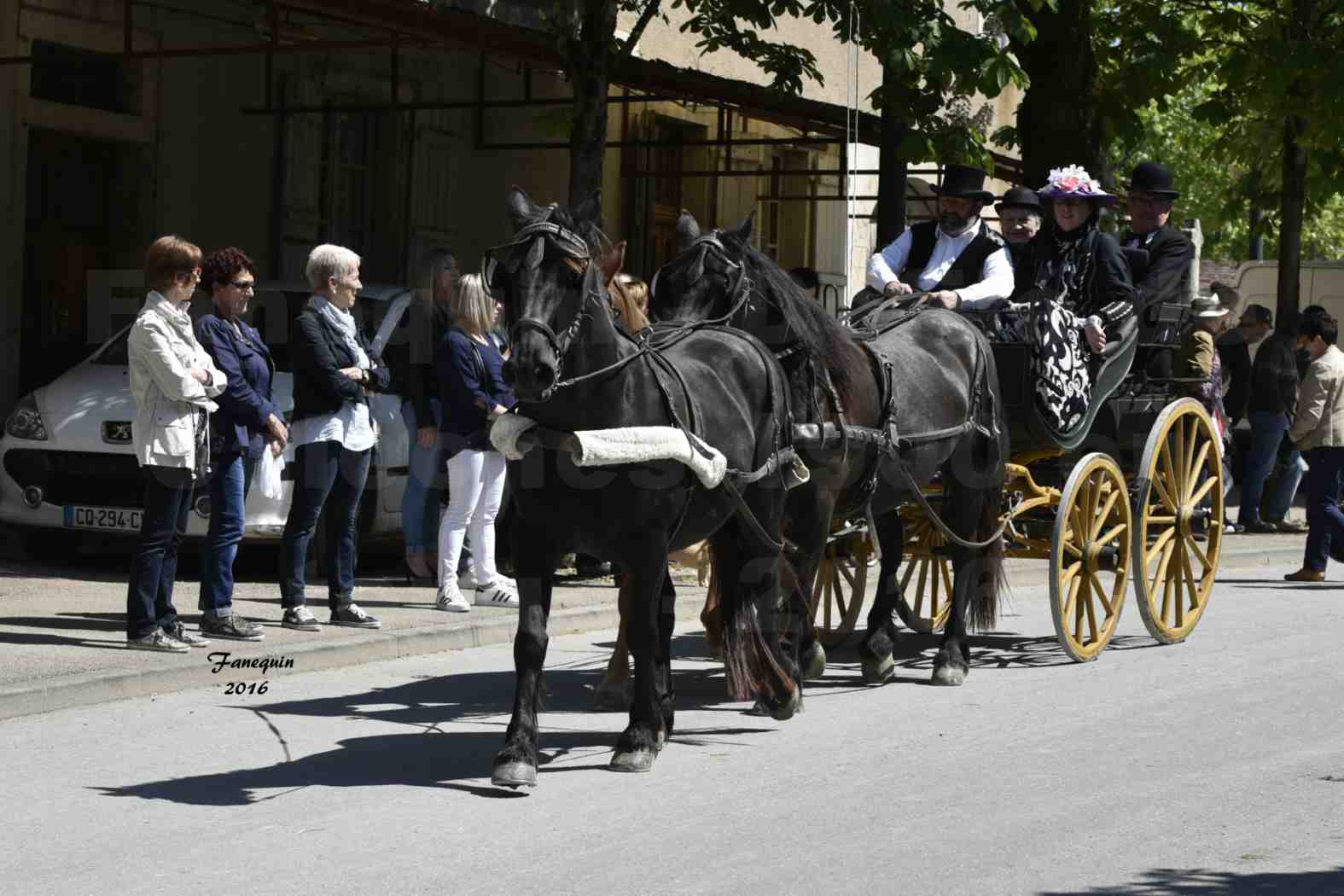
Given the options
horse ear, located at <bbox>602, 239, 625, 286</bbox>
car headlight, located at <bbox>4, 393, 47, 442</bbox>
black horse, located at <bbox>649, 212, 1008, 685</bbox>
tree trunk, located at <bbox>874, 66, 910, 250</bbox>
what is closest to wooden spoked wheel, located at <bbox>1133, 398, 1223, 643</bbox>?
black horse, located at <bbox>649, 212, 1008, 685</bbox>

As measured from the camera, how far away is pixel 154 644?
9.05 metres

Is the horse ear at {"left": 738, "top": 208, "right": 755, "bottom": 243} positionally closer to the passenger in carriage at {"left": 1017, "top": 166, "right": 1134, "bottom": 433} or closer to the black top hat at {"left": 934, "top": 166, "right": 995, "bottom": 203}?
the black top hat at {"left": 934, "top": 166, "right": 995, "bottom": 203}

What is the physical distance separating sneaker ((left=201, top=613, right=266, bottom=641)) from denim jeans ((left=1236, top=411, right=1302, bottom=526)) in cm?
1132

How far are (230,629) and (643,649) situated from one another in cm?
324

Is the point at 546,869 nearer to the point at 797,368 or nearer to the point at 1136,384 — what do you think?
the point at 797,368

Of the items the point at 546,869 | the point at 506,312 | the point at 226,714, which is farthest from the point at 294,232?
the point at 546,869

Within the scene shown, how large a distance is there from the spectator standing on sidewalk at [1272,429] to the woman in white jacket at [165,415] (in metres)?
11.5

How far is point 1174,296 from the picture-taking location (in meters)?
10.8

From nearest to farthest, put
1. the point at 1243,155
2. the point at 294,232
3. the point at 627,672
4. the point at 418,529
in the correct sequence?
the point at 627,672 → the point at 418,529 → the point at 294,232 → the point at 1243,155

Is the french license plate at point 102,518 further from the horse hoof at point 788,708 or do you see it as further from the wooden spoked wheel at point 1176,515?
the wooden spoked wheel at point 1176,515

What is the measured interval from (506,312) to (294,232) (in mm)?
11667

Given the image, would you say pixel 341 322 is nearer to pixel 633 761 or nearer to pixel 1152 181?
pixel 633 761

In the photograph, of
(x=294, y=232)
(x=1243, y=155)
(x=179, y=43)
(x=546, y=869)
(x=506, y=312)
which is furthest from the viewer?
(x=1243, y=155)

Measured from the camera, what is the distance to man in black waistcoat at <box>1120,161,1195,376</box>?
10.6 meters
